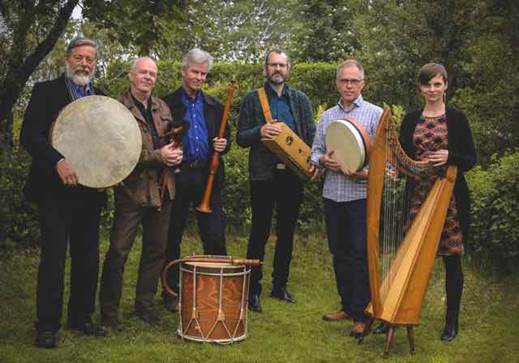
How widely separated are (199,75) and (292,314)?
1947mm

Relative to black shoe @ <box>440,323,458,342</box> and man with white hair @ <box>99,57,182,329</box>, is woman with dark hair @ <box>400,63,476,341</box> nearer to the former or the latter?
black shoe @ <box>440,323,458,342</box>

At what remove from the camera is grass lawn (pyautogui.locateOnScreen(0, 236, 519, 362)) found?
4.82 m

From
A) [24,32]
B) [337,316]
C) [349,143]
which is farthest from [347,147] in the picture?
[24,32]

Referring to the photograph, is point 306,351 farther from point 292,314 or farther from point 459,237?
point 459,237

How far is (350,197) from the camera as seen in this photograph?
533cm

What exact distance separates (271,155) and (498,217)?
239 cm

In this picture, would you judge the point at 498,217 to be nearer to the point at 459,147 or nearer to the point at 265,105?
the point at 459,147

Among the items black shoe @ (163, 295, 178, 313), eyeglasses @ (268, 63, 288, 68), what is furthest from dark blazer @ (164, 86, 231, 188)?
black shoe @ (163, 295, 178, 313)

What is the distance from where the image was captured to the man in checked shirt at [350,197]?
5320 millimetres

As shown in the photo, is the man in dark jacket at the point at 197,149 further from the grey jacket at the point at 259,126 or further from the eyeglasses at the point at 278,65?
the eyeglasses at the point at 278,65

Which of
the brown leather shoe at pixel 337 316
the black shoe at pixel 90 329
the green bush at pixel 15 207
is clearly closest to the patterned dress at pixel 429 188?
the brown leather shoe at pixel 337 316

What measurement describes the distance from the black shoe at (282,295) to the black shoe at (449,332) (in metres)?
1.36

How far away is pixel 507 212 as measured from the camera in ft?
22.2

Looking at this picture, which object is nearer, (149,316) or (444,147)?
(444,147)
